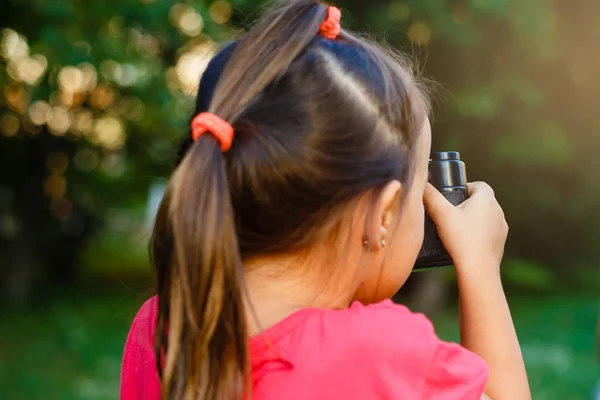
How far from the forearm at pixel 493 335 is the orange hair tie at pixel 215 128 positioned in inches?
17.2

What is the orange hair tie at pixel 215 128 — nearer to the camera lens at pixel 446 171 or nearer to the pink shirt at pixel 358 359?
the pink shirt at pixel 358 359

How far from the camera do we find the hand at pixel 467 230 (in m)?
1.30

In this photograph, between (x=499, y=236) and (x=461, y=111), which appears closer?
(x=499, y=236)

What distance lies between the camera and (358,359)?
1074mm

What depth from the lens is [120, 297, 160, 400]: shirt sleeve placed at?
1.31 meters

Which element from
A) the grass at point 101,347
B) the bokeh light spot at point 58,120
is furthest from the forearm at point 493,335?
the bokeh light spot at point 58,120

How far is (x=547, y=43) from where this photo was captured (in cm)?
720

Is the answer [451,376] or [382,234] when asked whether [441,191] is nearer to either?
[382,234]

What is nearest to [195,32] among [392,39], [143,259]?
[392,39]

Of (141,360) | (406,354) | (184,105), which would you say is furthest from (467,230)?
(184,105)

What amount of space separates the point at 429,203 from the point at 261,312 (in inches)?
13.5

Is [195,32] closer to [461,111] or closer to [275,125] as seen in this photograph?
[461,111]

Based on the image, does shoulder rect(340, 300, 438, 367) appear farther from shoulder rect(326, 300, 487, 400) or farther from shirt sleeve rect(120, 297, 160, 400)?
shirt sleeve rect(120, 297, 160, 400)

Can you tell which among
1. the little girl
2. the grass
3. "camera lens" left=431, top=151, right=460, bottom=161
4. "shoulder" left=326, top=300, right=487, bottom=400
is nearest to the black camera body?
"camera lens" left=431, top=151, right=460, bottom=161
